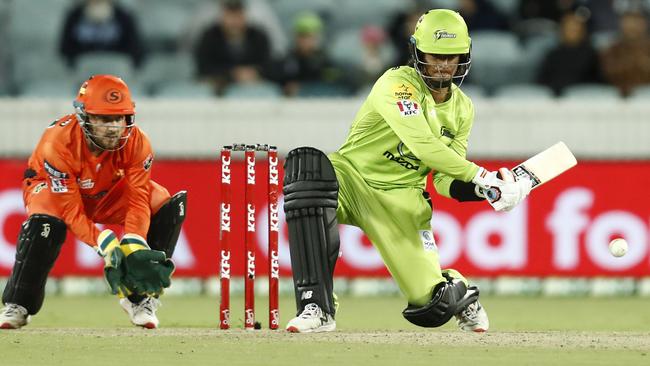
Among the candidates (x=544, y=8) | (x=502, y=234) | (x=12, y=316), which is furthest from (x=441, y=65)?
(x=544, y=8)

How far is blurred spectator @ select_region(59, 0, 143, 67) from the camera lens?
13.7 meters

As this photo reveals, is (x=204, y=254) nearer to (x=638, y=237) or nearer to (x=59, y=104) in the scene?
(x=59, y=104)

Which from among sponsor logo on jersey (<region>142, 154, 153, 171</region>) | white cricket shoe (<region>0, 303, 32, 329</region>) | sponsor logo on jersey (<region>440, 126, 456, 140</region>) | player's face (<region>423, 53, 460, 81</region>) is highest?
player's face (<region>423, 53, 460, 81</region>)

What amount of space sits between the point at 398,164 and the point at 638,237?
431cm

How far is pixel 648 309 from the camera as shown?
11.0m

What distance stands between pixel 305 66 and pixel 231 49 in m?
0.71

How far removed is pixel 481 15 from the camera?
14258 millimetres

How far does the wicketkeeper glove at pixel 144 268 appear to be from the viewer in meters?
8.05

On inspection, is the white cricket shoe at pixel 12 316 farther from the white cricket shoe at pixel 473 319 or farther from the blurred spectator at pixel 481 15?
the blurred spectator at pixel 481 15

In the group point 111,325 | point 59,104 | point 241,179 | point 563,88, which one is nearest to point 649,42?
point 563,88

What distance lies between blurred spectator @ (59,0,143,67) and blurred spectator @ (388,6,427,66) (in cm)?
239

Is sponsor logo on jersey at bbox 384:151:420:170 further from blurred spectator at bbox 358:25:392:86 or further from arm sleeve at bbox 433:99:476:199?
blurred spectator at bbox 358:25:392:86

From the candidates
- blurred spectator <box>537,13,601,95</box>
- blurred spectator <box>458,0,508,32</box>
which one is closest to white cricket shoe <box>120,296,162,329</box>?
blurred spectator <box>537,13,601,95</box>

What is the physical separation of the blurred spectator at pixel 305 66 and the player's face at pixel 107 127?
512cm
